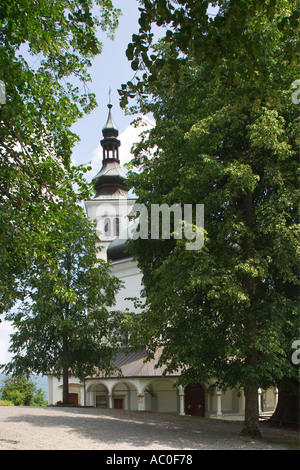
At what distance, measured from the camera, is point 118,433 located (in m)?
14.2

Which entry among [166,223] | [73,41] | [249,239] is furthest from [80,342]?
[73,41]

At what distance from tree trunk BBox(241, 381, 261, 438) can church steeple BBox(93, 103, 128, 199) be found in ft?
107

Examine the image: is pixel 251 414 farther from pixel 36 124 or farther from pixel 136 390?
pixel 136 390

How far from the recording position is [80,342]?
24156mm

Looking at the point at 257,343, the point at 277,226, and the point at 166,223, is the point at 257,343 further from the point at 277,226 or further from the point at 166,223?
the point at 166,223

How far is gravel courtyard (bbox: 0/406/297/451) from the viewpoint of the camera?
12.1 meters

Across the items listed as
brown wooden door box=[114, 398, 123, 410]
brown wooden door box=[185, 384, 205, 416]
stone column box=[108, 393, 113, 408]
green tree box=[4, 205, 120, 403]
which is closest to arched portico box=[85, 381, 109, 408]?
brown wooden door box=[114, 398, 123, 410]

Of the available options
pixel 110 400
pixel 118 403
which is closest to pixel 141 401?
pixel 110 400

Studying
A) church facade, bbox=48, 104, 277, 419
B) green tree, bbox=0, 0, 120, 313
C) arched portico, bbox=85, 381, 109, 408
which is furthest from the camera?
arched portico, bbox=85, 381, 109, 408

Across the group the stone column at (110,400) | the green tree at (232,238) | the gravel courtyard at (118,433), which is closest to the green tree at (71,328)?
the gravel courtyard at (118,433)

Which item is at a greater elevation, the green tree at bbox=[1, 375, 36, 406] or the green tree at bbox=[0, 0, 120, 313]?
the green tree at bbox=[0, 0, 120, 313]

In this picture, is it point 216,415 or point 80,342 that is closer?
point 80,342

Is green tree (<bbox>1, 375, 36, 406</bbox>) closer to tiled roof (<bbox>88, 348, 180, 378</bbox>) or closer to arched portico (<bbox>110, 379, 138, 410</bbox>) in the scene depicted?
arched portico (<bbox>110, 379, 138, 410</bbox>)

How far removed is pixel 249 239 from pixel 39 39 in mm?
8252
